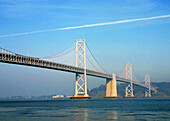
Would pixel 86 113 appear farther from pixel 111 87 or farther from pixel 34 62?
pixel 111 87

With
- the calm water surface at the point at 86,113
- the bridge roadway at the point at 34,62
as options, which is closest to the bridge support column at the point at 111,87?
the bridge roadway at the point at 34,62

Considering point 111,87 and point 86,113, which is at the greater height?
point 111,87

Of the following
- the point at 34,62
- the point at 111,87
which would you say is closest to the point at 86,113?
the point at 34,62

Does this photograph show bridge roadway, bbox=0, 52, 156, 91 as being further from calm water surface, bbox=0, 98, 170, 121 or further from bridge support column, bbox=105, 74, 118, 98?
A: bridge support column, bbox=105, 74, 118, 98

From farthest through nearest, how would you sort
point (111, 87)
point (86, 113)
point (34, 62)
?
point (111, 87) < point (34, 62) < point (86, 113)

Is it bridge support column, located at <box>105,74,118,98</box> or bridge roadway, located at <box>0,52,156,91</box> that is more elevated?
bridge roadway, located at <box>0,52,156,91</box>

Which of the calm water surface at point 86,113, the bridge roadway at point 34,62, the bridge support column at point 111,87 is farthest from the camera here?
the bridge support column at point 111,87

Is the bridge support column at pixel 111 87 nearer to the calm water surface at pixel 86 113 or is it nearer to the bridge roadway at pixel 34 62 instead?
the bridge roadway at pixel 34 62

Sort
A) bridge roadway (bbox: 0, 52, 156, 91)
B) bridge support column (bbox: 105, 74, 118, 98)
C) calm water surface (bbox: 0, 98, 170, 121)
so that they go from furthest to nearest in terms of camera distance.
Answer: bridge support column (bbox: 105, 74, 118, 98)
bridge roadway (bbox: 0, 52, 156, 91)
calm water surface (bbox: 0, 98, 170, 121)

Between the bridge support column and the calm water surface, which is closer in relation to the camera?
the calm water surface

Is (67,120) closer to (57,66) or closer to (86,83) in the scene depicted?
(57,66)

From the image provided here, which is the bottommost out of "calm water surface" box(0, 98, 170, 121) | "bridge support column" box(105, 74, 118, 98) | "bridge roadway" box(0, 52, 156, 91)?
"calm water surface" box(0, 98, 170, 121)

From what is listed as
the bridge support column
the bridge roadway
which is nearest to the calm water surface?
the bridge roadway
